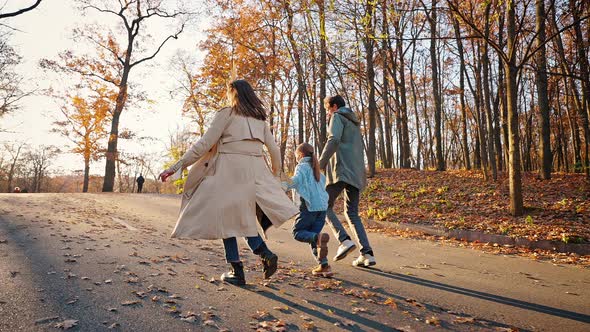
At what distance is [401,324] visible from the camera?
10.1 feet

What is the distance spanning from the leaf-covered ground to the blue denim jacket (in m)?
4.83

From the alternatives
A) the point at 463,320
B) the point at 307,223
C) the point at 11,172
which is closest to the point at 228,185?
the point at 307,223

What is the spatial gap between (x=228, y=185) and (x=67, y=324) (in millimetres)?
1728

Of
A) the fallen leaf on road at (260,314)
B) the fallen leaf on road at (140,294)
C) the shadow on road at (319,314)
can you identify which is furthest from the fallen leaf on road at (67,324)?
the shadow on road at (319,314)

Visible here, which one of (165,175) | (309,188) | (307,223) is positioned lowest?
(307,223)

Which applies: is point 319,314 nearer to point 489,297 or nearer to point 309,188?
point 309,188

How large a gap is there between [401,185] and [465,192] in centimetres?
260

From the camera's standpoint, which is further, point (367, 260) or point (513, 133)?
point (513, 133)

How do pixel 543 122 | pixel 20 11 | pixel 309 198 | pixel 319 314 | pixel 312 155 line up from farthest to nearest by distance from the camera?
1. pixel 20 11
2. pixel 543 122
3. pixel 312 155
4. pixel 309 198
5. pixel 319 314

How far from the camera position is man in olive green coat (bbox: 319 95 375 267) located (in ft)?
16.7

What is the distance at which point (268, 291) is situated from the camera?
3898 mm

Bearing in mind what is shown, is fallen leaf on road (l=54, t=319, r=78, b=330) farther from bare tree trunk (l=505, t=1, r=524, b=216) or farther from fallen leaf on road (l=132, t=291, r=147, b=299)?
bare tree trunk (l=505, t=1, r=524, b=216)

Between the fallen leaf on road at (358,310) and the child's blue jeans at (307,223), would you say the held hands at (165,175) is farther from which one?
the fallen leaf on road at (358,310)

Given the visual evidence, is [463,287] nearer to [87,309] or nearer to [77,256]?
[87,309]
